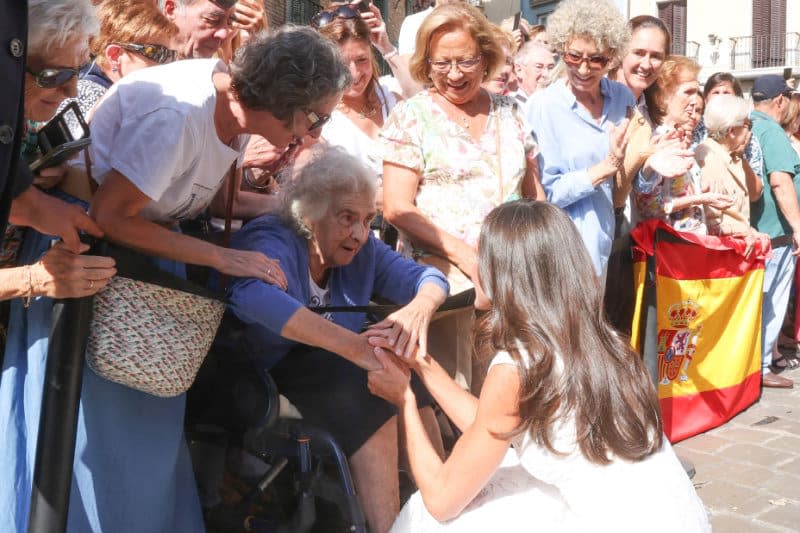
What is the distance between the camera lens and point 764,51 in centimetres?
3089

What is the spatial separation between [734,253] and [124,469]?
3.90 meters

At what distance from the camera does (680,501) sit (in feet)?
7.77

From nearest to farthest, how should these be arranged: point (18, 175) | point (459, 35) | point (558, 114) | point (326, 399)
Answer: point (18, 175), point (326, 399), point (459, 35), point (558, 114)

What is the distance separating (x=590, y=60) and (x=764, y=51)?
29904 mm

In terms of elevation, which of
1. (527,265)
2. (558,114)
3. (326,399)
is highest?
(558,114)

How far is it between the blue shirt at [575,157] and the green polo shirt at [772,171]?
2614 millimetres

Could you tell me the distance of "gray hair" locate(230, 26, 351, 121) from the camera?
99.5 inches

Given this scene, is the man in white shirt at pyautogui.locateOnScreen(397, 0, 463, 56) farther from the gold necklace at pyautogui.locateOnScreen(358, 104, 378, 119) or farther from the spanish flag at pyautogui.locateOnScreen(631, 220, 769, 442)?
the spanish flag at pyautogui.locateOnScreen(631, 220, 769, 442)

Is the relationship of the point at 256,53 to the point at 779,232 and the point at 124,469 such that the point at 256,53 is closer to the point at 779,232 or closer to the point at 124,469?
the point at 124,469

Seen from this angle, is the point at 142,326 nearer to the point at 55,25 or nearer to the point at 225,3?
the point at 55,25

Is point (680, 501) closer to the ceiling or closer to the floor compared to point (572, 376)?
closer to the floor

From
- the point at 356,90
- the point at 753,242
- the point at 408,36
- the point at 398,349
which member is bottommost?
the point at 753,242

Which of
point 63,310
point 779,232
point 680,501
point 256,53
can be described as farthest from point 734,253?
point 63,310

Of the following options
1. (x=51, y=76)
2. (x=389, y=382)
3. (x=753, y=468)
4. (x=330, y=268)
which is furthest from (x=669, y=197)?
(x=51, y=76)
